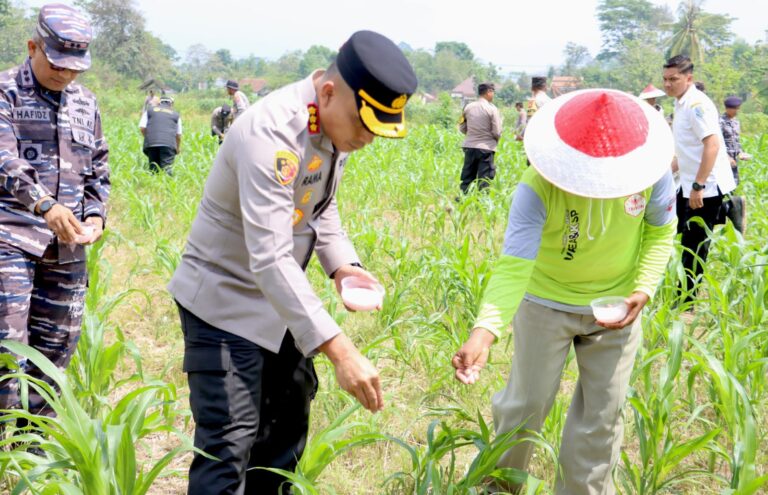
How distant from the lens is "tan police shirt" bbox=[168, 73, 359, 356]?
5.26ft

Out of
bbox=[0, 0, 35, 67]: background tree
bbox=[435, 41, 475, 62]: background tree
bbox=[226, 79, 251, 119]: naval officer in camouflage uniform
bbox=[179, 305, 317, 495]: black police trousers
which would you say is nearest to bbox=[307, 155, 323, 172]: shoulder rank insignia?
bbox=[179, 305, 317, 495]: black police trousers

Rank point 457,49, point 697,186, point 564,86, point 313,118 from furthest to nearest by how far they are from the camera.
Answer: point 457,49 < point 564,86 < point 697,186 < point 313,118

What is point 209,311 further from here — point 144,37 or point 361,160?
point 144,37

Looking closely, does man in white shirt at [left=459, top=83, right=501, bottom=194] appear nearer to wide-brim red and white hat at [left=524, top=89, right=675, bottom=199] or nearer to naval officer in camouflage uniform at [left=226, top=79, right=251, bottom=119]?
naval officer in camouflage uniform at [left=226, top=79, right=251, bottom=119]

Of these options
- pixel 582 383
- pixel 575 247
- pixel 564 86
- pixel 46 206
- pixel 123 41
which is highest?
pixel 575 247

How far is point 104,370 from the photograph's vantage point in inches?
110

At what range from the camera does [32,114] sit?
2.54 meters

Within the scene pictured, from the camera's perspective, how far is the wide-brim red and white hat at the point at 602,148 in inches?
74.4

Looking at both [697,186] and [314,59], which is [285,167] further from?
[314,59]

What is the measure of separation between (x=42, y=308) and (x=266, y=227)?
1.43 m

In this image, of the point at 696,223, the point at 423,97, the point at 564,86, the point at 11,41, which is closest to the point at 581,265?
the point at 696,223

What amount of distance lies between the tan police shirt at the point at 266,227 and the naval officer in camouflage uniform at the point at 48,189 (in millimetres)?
817

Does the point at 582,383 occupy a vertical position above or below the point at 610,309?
below

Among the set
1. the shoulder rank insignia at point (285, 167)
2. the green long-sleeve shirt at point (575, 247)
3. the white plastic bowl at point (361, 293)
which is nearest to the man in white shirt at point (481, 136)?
the green long-sleeve shirt at point (575, 247)
